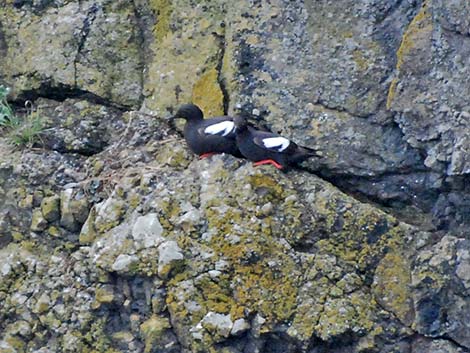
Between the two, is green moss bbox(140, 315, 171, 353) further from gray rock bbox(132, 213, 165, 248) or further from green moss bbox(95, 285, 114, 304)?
gray rock bbox(132, 213, 165, 248)

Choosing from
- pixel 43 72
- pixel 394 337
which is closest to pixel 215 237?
pixel 394 337

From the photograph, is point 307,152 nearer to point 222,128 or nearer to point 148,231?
point 222,128

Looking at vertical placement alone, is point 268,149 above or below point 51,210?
above

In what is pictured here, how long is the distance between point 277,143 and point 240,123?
330 millimetres

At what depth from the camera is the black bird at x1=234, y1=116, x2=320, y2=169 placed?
9969mm

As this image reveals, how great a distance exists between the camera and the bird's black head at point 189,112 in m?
10.3

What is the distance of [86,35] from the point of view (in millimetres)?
11008

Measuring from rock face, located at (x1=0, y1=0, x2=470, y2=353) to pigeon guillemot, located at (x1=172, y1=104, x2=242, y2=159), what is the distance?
0.48ft

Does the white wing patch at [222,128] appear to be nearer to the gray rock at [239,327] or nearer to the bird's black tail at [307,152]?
the bird's black tail at [307,152]

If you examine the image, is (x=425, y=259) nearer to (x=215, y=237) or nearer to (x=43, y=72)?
(x=215, y=237)

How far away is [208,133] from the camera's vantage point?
398 inches

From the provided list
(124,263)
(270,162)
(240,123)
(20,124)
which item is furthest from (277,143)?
(20,124)

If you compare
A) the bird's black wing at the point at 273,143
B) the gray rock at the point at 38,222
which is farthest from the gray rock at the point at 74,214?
the bird's black wing at the point at 273,143

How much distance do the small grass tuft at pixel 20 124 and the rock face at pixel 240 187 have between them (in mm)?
88
